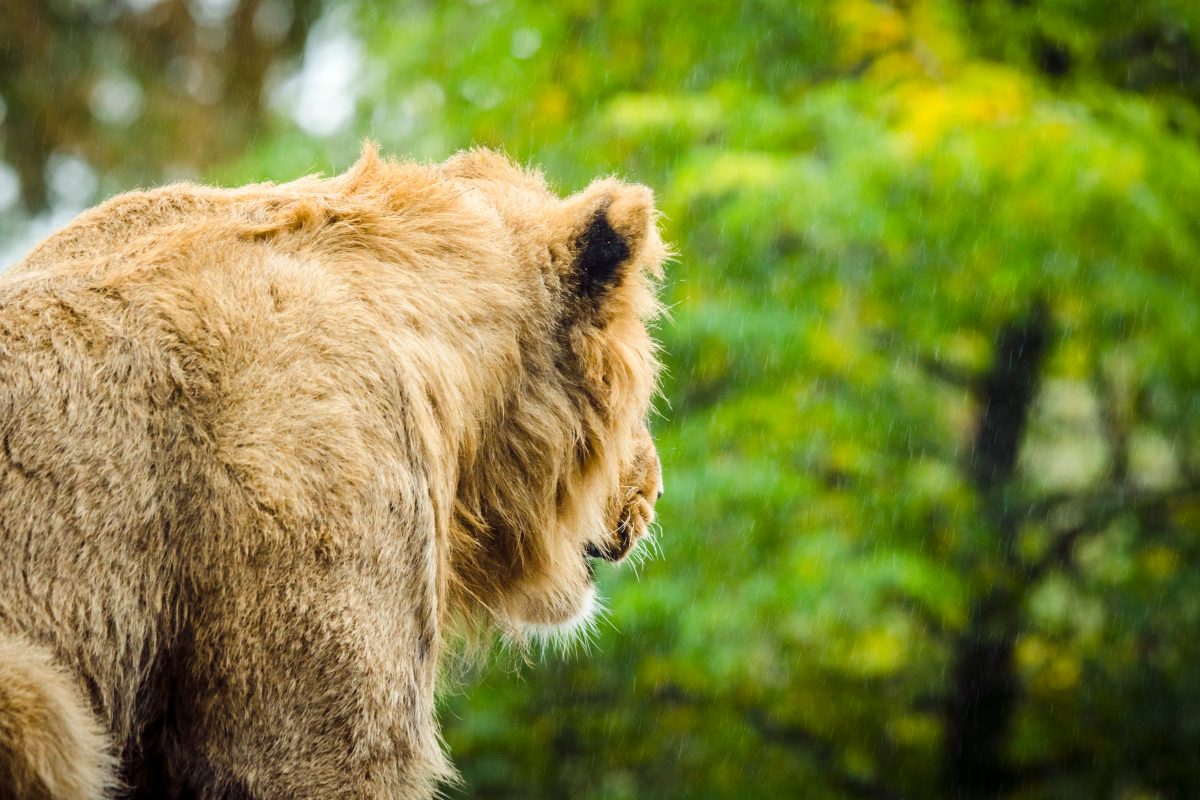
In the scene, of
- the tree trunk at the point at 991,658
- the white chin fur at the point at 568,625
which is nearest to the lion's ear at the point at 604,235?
the white chin fur at the point at 568,625

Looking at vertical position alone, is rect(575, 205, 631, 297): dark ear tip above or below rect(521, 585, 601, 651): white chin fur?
above

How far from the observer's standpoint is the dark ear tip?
9.89 ft

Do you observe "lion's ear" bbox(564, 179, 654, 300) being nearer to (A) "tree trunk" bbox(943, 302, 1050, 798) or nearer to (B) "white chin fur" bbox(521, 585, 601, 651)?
(B) "white chin fur" bbox(521, 585, 601, 651)

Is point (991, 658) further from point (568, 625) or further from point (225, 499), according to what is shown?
point (225, 499)

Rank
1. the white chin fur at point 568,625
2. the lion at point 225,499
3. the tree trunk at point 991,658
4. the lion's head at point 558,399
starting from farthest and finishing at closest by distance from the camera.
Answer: the tree trunk at point 991,658 → the white chin fur at point 568,625 → the lion's head at point 558,399 → the lion at point 225,499

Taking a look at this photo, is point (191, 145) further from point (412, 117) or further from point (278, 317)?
Result: point (278, 317)

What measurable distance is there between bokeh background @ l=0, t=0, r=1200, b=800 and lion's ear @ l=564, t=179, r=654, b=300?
2517mm

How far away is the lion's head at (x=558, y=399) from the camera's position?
2980mm

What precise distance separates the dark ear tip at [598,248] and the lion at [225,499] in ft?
1.42

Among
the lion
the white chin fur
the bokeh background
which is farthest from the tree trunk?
the lion

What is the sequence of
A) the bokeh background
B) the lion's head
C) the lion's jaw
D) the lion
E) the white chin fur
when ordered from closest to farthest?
the lion → the lion's head → the lion's jaw → the white chin fur → the bokeh background

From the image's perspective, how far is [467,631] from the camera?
10.4ft

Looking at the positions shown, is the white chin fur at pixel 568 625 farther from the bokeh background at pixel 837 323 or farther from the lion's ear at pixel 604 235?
the bokeh background at pixel 837 323

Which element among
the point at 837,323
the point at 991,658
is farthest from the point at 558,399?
the point at 991,658
